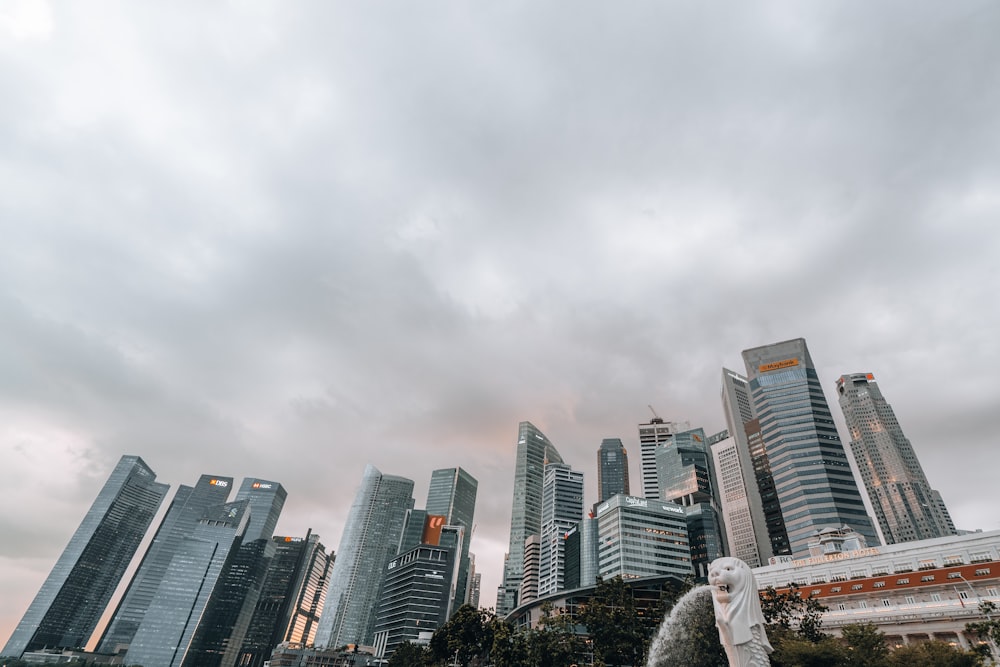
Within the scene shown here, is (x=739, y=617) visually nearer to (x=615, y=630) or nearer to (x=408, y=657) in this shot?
(x=615, y=630)

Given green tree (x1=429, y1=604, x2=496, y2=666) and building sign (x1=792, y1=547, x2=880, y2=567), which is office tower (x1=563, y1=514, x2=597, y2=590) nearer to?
building sign (x1=792, y1=547, x2=880, y2=567)

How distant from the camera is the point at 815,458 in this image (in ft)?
455

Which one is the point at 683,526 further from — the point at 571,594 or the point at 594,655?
the point at 594,655

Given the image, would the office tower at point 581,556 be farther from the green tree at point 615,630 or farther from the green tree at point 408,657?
the green tree at point 615,630

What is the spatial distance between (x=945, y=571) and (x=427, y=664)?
75.0m

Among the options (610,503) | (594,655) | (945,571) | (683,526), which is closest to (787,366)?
(683,526)

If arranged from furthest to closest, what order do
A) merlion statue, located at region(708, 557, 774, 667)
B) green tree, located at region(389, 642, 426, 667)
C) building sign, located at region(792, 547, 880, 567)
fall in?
green tree, located at region(389, 642, 426, 667) < building sign, located at region(792, 547, 880, 567) < merlion statue, located at region(708, 557, 774, 667)

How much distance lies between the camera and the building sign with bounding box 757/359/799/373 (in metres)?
162

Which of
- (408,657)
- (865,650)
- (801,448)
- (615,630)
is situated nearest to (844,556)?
(865,650)

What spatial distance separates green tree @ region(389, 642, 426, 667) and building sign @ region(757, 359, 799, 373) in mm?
133554

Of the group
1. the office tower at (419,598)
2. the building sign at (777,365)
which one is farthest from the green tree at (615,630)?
the office tower at (419,598)

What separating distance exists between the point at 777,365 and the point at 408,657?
5468 inches

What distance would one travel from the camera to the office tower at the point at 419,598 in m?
178

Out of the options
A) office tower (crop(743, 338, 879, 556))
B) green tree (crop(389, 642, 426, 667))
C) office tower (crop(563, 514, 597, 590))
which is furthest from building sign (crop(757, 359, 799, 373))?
green tree (crop(389, 642, 426, 667))
